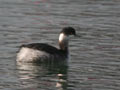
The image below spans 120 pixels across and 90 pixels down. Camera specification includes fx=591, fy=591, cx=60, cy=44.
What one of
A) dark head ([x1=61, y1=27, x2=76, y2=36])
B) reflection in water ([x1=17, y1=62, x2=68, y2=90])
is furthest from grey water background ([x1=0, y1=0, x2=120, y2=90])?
dark head ([x1=61, y1=27, x2=76, y2=36])

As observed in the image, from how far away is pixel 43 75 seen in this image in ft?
55.5

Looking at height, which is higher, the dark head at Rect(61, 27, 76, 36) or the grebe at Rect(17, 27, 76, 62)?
the dark head at Rect(61, 27, 76, 36)

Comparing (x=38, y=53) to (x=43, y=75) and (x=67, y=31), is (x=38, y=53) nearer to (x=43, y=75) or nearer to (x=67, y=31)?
(x=67, y=31)

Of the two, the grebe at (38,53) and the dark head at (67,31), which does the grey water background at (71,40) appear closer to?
the grebe at (38,53)

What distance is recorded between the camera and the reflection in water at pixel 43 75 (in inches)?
608

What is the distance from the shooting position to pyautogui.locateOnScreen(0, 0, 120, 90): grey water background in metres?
16.0

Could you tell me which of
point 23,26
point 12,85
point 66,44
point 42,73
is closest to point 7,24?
point 23,26

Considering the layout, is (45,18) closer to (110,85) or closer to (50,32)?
(50,32)

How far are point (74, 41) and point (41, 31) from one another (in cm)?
214

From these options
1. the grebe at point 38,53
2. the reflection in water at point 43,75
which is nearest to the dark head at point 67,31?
the grebe at point 38,53

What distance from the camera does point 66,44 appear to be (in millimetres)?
19594

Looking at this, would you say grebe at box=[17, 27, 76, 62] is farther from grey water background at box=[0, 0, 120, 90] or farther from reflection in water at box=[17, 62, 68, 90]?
grey water background at box=[0, 0, 120, 90]

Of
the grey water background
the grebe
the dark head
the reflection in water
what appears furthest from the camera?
the dark head

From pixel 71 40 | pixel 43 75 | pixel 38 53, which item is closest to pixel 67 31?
pixel 38 53
